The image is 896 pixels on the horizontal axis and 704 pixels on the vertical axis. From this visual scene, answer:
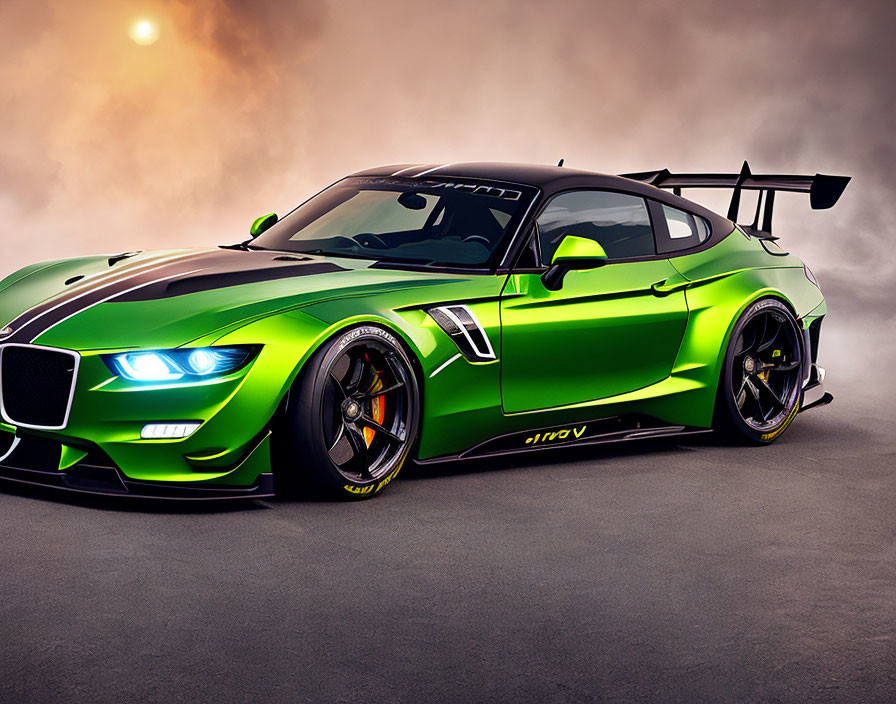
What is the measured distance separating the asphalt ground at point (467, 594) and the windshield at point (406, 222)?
1.08 meters

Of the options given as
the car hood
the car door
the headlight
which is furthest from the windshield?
the headlight

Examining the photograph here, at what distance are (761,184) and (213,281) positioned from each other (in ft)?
12.6

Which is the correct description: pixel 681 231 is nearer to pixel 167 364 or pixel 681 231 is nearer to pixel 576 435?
pixel 576 435

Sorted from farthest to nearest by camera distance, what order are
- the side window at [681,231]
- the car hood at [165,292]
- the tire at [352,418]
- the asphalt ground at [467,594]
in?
the side window at [681,231], the tire at [352,418], the car hood at [165,292], the asphalt ground at [467,594]

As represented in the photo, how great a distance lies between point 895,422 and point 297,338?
14.9 feet

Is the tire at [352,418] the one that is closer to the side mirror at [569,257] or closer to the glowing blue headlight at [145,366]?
the glowing blue headlight at [145,366]

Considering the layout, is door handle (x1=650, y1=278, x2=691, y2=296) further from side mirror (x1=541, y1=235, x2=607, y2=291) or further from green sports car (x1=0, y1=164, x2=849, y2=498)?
side mirror (x1=541, y1=235, x2=607, y2=291)

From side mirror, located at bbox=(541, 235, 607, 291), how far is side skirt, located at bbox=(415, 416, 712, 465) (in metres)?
0.72

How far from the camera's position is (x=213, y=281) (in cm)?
573

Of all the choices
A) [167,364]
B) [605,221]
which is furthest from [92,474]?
[605,221]

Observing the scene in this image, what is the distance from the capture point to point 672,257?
7227 millimetres

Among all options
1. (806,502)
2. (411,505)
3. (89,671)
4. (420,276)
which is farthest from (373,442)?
(89,671)

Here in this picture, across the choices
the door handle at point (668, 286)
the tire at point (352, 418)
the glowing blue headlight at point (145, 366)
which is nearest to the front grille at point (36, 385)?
the glowing blue headlight at point (145, 366)

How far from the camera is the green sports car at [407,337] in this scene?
5.29 meters
